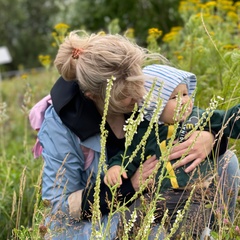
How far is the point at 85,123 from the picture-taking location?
270cm

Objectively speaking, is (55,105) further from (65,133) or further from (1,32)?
(1,32)

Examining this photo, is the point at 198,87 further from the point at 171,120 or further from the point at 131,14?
the point at 131,14

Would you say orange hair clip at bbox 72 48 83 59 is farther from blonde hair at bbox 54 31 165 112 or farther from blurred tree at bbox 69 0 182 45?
blurred tree at bbox 69 0 182 45

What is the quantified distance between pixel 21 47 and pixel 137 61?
3577 cm

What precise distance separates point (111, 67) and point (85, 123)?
0.31 meters

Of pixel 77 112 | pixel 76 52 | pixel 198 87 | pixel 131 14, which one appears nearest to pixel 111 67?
pixel 76 52

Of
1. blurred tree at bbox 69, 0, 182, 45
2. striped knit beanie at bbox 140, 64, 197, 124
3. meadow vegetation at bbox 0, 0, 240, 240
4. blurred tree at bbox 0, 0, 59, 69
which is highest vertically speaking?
striped knit beanie at bbox 140, 64, 197, 124

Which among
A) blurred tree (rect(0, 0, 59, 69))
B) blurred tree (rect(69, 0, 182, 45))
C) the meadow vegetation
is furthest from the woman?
blurred tree (rect(0, 0, 59, 69))

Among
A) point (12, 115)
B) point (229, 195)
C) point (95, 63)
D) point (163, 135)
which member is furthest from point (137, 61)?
point (12, 115)

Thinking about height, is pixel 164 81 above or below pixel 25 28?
above

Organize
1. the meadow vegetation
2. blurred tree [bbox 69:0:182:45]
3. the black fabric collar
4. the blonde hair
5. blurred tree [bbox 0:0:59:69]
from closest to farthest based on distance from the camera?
the blonde hair < the black fabric collar < the meadow vegetation < blurred tree [bbox 69:0:182:45] < blurred tree [bbox 0:0:59:69]

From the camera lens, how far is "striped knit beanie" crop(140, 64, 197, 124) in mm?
2570

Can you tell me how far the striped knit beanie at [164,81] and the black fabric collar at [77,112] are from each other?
24cm

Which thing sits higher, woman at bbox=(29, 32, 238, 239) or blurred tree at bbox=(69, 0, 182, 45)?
woman at bbox=(29, 32, 238, 239)
